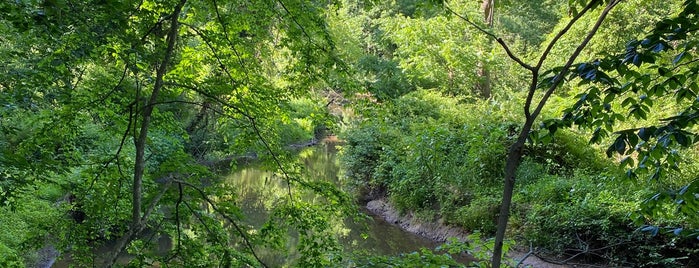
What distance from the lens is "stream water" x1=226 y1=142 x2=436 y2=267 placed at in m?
10.0

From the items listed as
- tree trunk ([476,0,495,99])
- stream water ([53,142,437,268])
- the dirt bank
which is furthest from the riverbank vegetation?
tree trunk ([476,0,495,99])

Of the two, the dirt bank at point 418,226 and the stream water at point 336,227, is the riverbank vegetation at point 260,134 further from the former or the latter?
the stream water at point 336,227

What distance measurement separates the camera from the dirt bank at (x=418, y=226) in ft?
32.0

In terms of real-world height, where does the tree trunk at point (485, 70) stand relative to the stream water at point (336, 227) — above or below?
above

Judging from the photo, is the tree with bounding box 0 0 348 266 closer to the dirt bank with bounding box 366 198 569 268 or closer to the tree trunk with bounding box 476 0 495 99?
the dirt bank with bounding box 366 198 569 268

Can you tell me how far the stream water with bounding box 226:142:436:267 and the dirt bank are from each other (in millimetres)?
174

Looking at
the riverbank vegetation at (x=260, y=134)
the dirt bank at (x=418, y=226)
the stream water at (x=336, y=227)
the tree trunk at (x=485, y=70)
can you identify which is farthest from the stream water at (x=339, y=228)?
the tree trunk at (x=485, y=70)

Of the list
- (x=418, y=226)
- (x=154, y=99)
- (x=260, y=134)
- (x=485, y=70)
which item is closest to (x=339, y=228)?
(x=418, y=226)

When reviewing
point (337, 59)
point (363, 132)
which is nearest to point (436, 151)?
point (363, 132)

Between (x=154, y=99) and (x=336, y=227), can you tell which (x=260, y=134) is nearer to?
(x=154, y=99)

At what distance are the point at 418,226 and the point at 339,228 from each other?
1.79 m

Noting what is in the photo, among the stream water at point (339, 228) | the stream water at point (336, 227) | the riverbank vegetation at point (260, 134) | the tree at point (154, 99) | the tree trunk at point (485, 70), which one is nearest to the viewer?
the riverbank vegetation at point (260, 134)

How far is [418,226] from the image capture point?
438 inches

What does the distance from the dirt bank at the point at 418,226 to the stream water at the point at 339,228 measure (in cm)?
17
